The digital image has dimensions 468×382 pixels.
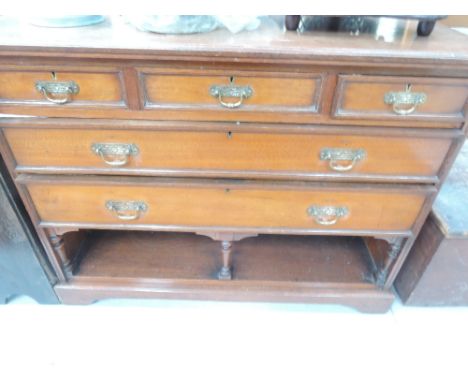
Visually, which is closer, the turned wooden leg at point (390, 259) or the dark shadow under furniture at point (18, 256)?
the dark shadow under furniture at point (18, 256)

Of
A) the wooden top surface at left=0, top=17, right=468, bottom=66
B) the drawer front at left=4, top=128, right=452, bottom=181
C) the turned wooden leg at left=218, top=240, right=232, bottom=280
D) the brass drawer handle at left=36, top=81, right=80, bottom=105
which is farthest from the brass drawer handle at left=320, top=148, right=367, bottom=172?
the brass drawer handle at left=36, top=81, right=80, bottom=105

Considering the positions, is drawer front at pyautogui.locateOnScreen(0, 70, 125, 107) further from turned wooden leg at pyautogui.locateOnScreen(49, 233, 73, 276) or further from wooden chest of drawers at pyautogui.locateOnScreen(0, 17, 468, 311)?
turned wooden leg at pyautogui.locateOnScreen(49, 233, 73, 276)

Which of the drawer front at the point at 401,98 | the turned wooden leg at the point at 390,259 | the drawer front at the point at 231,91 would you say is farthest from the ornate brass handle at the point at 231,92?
the turned wooden leg at the point at 390,259

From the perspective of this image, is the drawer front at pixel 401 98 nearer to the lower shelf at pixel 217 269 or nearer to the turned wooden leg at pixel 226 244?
the turned wooden leg at pixel 226 244

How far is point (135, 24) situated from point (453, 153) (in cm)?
81

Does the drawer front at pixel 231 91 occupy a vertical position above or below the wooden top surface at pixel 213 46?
below

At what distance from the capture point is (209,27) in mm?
757

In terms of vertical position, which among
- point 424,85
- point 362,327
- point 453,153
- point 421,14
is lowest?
point 362,327

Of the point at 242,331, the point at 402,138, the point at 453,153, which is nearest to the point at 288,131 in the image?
the point at 402,138

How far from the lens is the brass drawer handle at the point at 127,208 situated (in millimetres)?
942

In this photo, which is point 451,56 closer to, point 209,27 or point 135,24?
point 209,27

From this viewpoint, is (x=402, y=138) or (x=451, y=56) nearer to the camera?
(x=451, y=56)

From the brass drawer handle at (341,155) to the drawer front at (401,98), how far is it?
93mm

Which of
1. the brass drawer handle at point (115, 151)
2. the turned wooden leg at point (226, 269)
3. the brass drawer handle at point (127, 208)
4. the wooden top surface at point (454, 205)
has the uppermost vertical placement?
the brass drawer handle at point (115, 151)
